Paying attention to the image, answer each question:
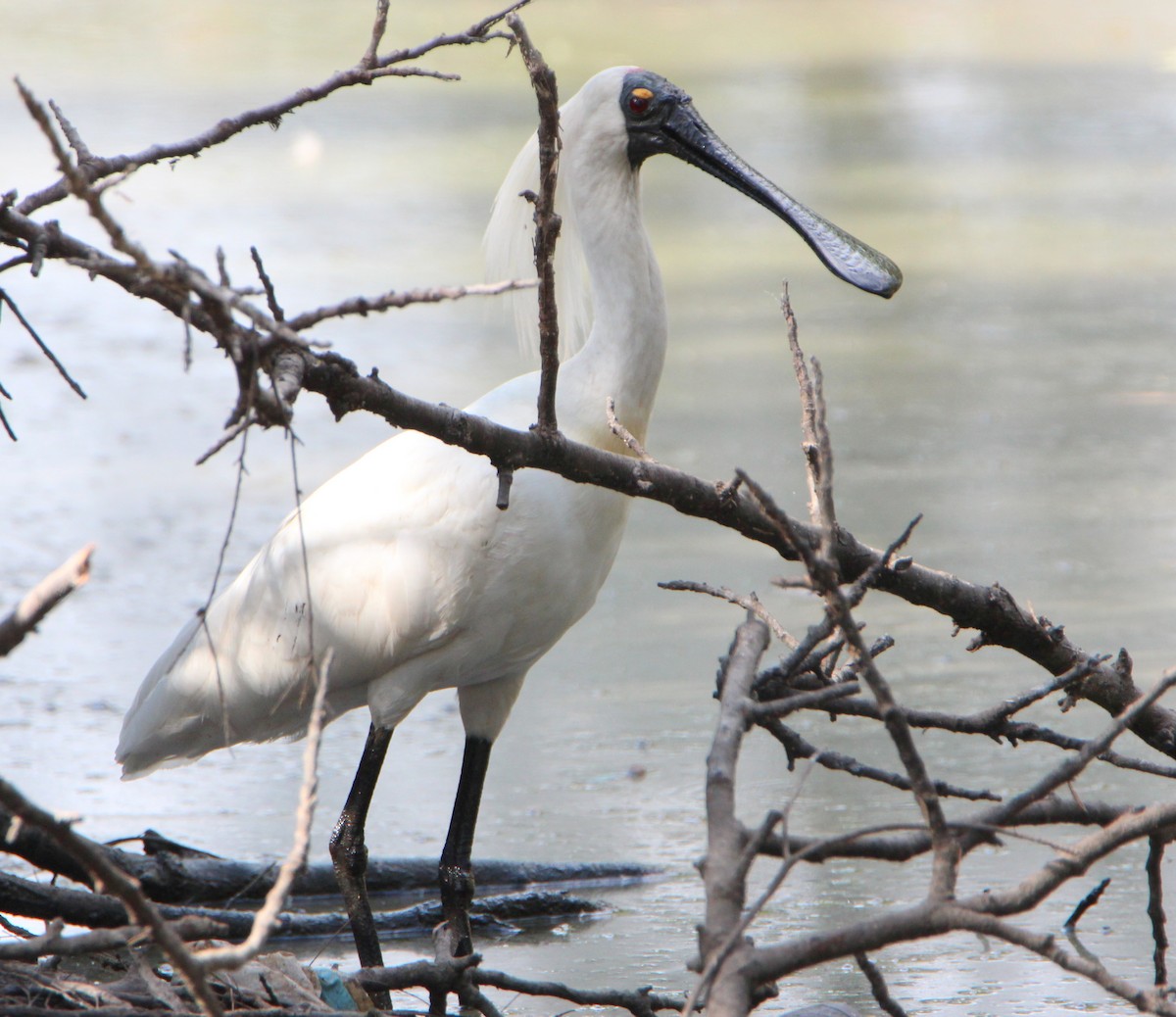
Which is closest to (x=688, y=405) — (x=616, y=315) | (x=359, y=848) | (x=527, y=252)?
(x=527, y=252)

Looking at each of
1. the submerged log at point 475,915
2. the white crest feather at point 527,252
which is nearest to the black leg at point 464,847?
the submerged log at point 475,915

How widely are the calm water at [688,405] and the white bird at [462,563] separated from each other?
0.43 meters

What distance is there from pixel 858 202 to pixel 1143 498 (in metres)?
4.25

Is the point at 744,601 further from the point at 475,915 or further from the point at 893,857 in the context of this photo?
the point at 475,915

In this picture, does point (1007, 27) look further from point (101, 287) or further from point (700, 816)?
point (700, 816)

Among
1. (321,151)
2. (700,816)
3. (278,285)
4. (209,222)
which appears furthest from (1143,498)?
(321,151)

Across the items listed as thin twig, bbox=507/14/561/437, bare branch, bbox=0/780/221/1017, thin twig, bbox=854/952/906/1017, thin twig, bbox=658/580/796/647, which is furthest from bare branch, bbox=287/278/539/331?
thin twig, bbox=854/952/906/1017

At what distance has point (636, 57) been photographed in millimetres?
13523

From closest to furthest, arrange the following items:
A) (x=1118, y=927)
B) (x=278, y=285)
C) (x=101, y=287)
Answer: (x=1118, y=927) < (x=278, y=285) < (x=101, y=287)

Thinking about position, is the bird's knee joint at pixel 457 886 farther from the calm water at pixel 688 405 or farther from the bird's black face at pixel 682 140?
the bird's black face at pixel 682 140

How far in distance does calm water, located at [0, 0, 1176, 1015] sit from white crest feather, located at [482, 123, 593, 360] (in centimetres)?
102

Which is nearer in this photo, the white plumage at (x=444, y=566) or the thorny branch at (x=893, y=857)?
the thorny branch at (x=893, y=857)

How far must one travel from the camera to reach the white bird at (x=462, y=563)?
3318 mm

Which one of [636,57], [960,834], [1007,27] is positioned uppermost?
[1007,27]
